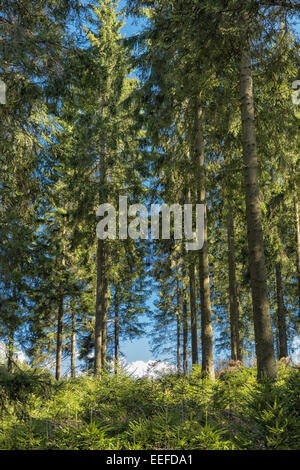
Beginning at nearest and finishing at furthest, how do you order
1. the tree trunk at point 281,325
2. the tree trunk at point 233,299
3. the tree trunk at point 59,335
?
1. the tree trunk at point 233,299
2. the tree trunk at point 281,325
3. the tree trunk at point 59,335

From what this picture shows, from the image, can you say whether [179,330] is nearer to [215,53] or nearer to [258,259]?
[258,259]

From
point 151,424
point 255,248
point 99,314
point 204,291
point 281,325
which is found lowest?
point 151,424

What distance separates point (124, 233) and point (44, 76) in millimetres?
8924

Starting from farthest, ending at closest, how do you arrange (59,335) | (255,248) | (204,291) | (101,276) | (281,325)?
(59,335)
(281,325)
(101,276)
(204,291)
(255,248)

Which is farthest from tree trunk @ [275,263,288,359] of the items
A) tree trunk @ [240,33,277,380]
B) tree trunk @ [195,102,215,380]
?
tree trunk @ [240,33,277,380]

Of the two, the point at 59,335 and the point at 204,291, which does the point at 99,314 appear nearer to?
the point at 204,291

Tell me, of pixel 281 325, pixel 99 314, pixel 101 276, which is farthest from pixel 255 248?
pixel 281 325

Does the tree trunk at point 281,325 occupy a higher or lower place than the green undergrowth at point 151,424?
higher

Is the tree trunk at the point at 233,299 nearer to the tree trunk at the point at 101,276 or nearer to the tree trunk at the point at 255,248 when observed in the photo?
the tree trunk at the point at 101,276

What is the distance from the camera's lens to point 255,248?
729 centimetres

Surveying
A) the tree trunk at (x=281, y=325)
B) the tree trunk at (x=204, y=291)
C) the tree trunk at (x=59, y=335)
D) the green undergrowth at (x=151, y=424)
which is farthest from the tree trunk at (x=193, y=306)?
the green undergrowth at (x=151, y=424)

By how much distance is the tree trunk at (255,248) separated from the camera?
6879mm

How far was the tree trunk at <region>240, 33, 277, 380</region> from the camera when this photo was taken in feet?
22.6

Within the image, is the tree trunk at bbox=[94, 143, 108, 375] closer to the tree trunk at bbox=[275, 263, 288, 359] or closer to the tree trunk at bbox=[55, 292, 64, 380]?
the tree trunk at bbox=[55, 292, 64, 380]
